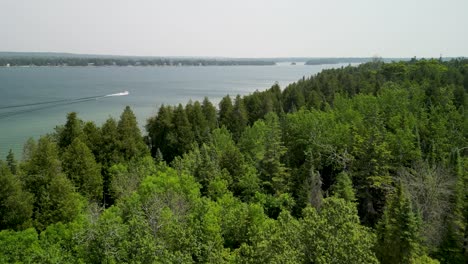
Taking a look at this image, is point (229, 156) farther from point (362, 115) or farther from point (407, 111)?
point (407, 111)

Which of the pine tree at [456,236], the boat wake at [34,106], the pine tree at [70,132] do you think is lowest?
the boat wake at [34,106]

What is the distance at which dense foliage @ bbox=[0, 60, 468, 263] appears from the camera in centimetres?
1895

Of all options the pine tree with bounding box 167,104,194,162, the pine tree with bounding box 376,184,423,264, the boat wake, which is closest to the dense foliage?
the pine tree with bounding box 376,184,423,264

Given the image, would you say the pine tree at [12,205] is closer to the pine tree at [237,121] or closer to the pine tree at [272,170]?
the pine tree at [272,170]

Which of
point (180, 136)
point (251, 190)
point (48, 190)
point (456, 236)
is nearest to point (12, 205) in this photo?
point (48, 190)

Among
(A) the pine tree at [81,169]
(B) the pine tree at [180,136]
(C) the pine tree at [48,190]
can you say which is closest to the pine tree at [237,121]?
(B) the pine tree at [180,136]

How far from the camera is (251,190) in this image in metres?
35.5

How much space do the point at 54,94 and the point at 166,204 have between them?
10374cm

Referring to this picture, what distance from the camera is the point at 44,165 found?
31.5 meters

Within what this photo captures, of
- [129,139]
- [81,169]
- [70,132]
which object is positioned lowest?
[81,169]

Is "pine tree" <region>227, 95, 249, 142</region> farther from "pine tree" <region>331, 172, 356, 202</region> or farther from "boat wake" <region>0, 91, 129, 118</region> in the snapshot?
"boat wake" <region>0, 91, 129, 118</region>

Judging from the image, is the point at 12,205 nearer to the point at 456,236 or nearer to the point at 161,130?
the point at 161,130

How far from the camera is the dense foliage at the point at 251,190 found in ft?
62.2

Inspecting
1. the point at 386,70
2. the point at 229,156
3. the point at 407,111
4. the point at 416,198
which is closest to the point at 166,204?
the point at 229,156
